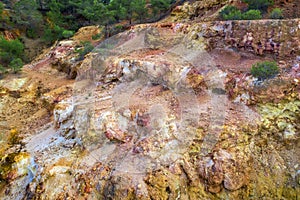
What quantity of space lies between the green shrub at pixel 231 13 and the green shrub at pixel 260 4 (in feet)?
2.93

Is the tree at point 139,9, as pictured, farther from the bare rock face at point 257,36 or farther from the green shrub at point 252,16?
the green shrub at point 252,16

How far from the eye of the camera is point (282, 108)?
423 inches

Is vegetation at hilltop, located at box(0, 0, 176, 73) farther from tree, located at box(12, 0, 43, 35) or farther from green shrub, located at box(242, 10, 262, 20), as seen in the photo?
green shrub, located at box(242, 10, 262, 20)

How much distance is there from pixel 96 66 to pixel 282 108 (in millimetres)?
12716

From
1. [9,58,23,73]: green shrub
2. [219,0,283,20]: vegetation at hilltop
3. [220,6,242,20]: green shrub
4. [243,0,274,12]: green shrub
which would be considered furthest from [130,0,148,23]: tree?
[9,58,23,73]: green shrub

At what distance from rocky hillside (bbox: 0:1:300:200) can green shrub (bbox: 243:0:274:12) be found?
3676 mm

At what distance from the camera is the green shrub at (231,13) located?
1530 cm

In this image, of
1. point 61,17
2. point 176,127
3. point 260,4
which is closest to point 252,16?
point 260,4

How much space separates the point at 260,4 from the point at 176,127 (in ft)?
37.6


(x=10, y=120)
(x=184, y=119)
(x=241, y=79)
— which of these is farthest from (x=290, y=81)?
(x=10, y=120)

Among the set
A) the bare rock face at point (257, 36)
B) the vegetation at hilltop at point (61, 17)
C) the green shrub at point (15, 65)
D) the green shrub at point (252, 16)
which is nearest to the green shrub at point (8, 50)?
the vegetation at hilltop at point (61, 17)

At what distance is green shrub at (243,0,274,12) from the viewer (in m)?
16.3

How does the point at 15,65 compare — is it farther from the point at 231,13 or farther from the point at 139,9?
the point at 231,13

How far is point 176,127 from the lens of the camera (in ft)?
37.3
